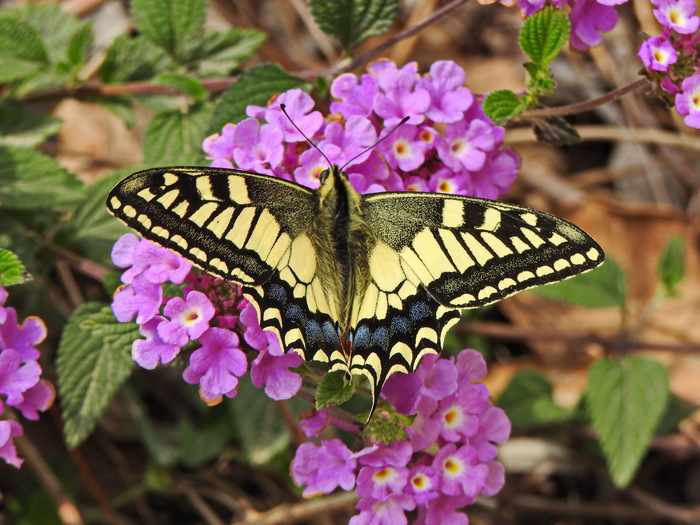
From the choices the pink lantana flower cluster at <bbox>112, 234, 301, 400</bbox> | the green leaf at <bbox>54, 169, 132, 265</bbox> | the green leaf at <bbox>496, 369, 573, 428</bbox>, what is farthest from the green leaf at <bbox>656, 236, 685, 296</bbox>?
the green leaf at <bbox>54, 169, 132, 265</bbox>

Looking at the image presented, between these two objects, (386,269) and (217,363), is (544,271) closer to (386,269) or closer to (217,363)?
(386,269)

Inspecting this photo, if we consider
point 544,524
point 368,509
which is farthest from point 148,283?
point 544,524

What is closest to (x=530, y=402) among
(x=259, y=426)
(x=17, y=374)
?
(x=259, y=426)

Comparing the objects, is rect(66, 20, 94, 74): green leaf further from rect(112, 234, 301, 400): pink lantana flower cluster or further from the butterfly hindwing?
the butterfly hindwing

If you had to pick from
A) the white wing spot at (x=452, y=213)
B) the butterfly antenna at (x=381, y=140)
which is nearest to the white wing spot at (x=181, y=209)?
the butterfly antenna at (x=381, y=140)

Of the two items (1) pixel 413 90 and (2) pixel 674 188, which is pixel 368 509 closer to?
(1) pixel 413 90

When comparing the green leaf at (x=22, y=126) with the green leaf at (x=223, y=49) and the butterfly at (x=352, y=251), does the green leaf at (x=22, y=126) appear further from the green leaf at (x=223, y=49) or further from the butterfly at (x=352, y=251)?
the butterfly at (x=352, y=251)
